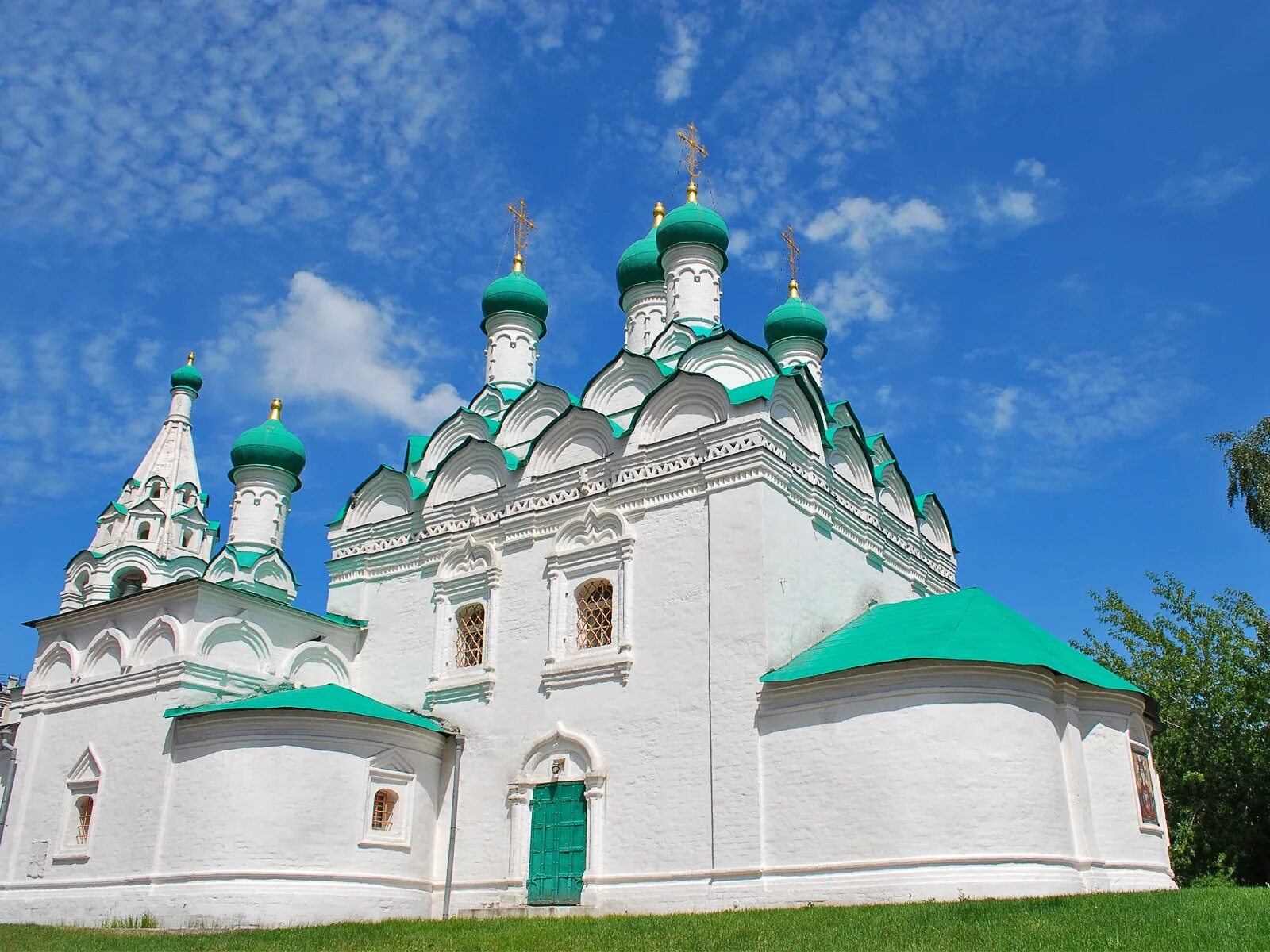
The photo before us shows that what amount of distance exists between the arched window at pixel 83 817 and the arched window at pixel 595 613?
543 centimetres

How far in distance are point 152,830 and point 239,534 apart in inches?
181

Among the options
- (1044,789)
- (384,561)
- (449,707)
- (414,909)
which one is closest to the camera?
(1044,789)

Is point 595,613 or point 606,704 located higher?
point 595,613

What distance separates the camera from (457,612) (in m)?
12.5

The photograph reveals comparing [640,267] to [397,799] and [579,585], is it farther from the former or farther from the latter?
[397,799]

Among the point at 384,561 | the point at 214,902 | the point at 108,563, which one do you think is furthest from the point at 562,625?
the point at 108,563

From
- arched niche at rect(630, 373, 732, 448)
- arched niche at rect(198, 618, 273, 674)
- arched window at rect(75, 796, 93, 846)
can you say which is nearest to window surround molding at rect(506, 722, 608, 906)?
arched niche at rect(630, 373, 732, 448)

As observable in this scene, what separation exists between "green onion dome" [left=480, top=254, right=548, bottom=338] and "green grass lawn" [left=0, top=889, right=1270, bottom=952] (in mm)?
8492

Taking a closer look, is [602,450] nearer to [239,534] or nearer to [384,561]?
[384,561]

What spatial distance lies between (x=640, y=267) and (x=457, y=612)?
527cm

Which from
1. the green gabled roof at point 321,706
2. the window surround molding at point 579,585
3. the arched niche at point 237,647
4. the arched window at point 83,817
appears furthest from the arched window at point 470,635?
the arched window at point 83,817

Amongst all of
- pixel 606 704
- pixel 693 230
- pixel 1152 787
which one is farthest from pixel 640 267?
pixel 1152 787

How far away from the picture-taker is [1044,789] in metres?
8.77

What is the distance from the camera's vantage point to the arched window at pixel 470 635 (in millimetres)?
12227
